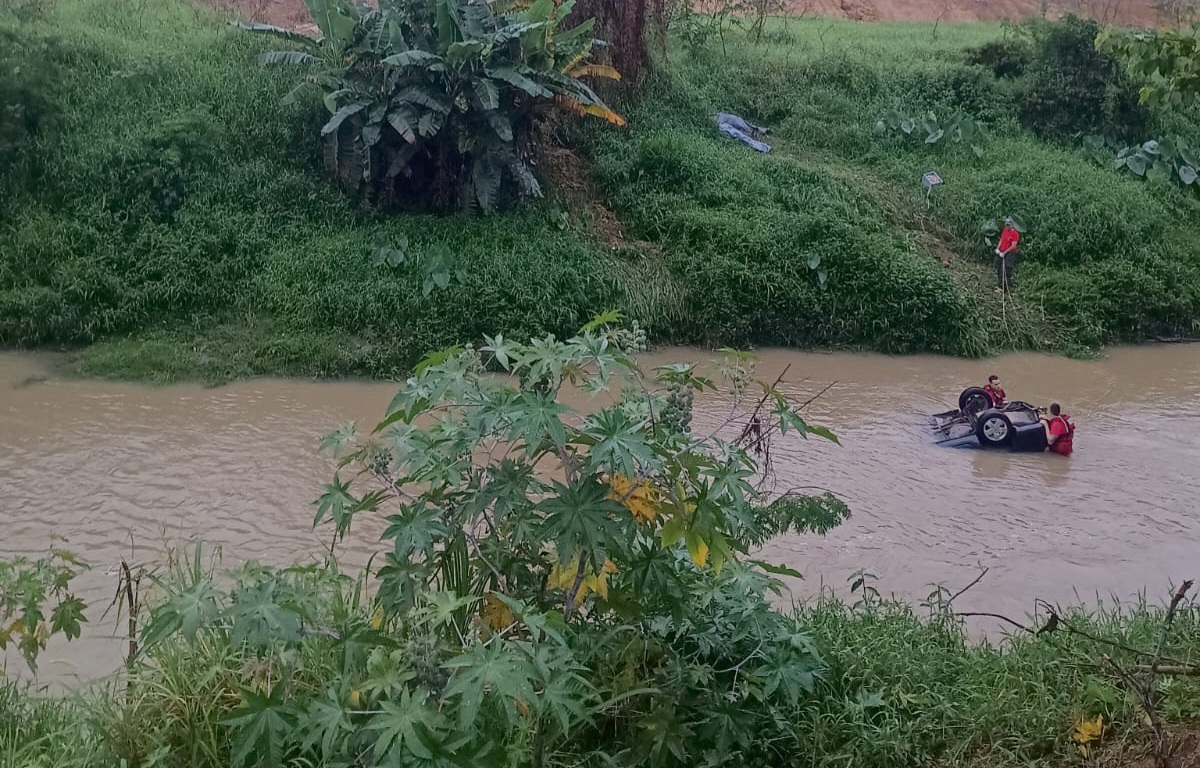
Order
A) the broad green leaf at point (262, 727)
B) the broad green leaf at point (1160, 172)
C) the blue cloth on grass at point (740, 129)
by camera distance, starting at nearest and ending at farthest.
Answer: the broad green leaf at point (262, 727) → the blue cloth on grass at point (740, 129) → the broad green leaf at point (1160, 172)

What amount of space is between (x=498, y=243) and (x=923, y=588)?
22.4 feet

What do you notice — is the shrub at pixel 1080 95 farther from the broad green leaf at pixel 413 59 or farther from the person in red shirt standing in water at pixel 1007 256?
the broad green leaf at pixel 413 59

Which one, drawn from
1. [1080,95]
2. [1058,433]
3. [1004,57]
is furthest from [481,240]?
[1004,57]

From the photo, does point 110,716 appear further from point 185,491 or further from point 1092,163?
point 1092,163

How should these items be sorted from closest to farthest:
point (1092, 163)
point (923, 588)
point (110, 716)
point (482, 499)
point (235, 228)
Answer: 1. point (482, 499)
2. point (110, 716)
3. point (923, 588)
4. point (235, 228)
5. point (1092, 163)

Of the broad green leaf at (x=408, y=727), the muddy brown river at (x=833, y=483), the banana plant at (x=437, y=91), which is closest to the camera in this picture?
the broad green leaf at (x=408, y=727)

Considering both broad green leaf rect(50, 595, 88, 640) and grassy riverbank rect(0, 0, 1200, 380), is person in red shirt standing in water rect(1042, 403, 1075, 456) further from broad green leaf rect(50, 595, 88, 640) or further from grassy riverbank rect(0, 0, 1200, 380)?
broad green leaf rect(50, 595, 88, 640)

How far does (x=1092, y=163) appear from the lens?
1416cm

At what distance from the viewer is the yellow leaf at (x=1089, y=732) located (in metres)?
2.98

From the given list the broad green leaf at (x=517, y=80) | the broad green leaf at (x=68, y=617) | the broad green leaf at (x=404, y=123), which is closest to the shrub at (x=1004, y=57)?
the broad green leaf at (x=517, y=80)

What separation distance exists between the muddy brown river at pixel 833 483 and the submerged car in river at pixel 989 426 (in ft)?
0.35

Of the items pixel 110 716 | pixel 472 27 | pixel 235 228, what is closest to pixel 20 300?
pixel 235 228

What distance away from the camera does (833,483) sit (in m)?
6.84

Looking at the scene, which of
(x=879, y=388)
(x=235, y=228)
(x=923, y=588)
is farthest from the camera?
(x=235, y=228)
